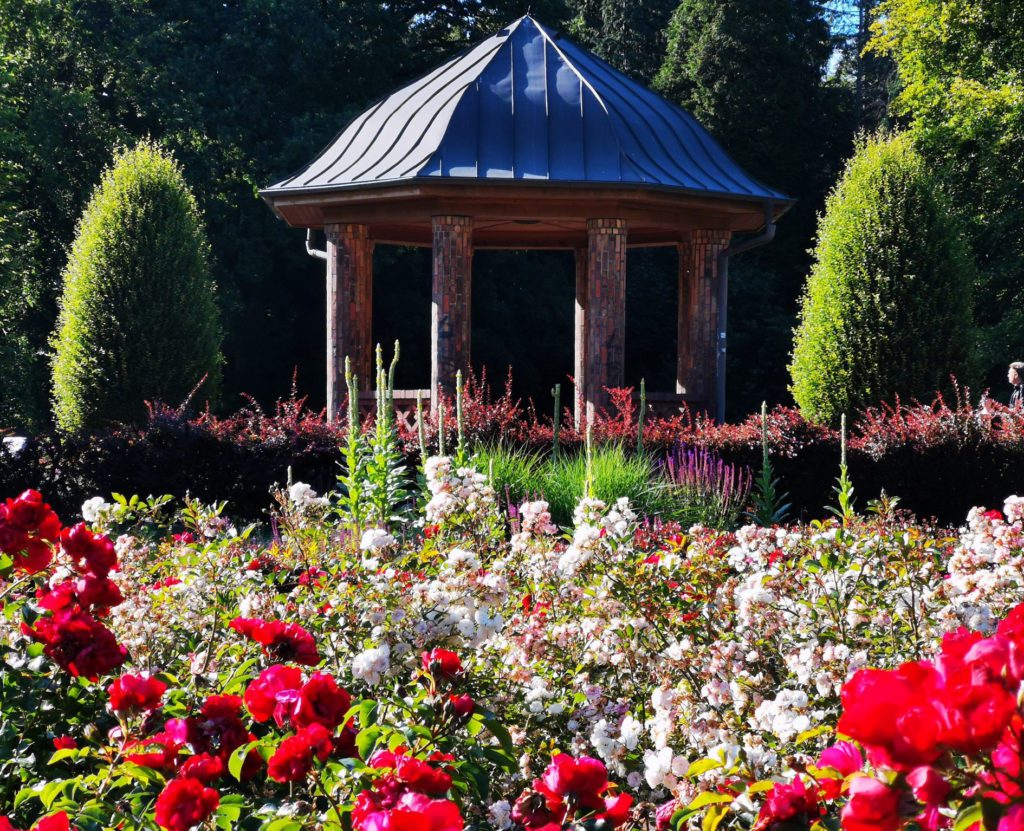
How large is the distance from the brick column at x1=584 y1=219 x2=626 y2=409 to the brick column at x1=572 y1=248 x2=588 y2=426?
7.1 inches

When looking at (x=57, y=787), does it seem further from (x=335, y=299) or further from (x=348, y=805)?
(x=335, y=299)

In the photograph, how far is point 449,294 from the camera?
11.9 meters

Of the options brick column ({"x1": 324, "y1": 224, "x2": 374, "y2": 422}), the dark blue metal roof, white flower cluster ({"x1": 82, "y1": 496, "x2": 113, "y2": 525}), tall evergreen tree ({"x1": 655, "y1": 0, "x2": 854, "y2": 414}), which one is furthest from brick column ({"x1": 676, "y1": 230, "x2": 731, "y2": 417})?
tall evergreen tree ({"x1": 655, "y1": 0, "x2": 854, "y2": 414})

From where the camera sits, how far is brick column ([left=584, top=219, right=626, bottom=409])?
39.0 ft

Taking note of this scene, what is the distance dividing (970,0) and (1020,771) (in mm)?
24857

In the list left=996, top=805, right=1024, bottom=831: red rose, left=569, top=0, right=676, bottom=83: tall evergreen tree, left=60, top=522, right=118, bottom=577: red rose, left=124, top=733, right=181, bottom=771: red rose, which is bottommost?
left=124, top=733, right=181, bottom=771: red rose

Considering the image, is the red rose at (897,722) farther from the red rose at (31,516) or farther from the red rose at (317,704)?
the red rose at (31,516)

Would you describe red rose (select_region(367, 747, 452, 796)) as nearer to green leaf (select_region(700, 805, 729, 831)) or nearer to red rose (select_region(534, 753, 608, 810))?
red rose (select_region(534, 753, 608, 810))

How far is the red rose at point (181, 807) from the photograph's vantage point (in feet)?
5.99

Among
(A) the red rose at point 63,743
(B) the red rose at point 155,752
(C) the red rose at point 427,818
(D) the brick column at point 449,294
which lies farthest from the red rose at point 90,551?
(D) the brick column at point 449,294

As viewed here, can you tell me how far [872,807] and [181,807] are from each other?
41.7 inches

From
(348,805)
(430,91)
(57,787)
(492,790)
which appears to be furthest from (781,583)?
(430,91)

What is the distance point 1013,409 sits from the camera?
1038 cm

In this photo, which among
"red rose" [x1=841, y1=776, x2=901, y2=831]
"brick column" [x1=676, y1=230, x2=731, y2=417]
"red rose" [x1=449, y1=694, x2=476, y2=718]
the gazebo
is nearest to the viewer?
"red rose" [x1=841, y1=776, x2=901, y2=831]
